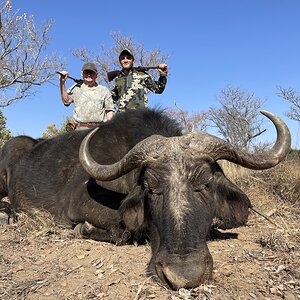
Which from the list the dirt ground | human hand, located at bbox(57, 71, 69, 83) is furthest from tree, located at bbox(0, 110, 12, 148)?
the dirt ground

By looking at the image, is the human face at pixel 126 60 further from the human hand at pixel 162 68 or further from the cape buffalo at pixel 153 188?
the cape buffalo at pixel 153 188

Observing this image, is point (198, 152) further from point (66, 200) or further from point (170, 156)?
point (66, 200)

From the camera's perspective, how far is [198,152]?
4355 millimetres

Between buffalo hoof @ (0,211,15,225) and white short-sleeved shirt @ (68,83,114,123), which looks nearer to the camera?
buffalo hoof @ (0,211,15,225)

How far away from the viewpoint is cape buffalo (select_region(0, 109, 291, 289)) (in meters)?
3.64

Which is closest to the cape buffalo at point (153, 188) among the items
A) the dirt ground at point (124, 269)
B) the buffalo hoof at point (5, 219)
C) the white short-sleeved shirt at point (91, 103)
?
the dirt ground at point (124, 269)

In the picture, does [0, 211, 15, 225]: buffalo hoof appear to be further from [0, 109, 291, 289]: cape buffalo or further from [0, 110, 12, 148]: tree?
[0, 110, 12, 148]: tree

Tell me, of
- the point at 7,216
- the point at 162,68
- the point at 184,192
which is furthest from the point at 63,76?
the point at 184,192

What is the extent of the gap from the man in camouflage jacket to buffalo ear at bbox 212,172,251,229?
428 cm

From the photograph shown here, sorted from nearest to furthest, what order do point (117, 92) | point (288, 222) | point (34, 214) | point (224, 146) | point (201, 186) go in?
point (201, 186), point (224, 146), point (288, 222), point (34, 214), point (117, 92)

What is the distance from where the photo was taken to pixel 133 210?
15.9ft

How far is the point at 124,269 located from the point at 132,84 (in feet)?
17.6

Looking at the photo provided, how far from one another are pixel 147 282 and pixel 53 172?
3.95 meters

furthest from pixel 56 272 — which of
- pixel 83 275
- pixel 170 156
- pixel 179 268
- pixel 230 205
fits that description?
pixel 230 205
